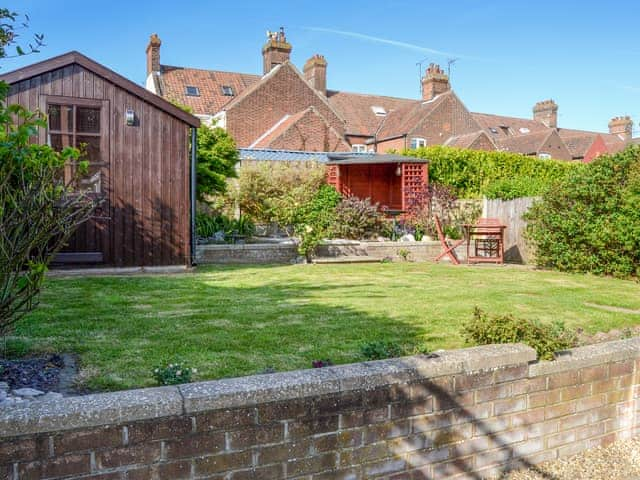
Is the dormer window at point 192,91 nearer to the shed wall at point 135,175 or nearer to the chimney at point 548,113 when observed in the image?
the shed wall at point 135,175

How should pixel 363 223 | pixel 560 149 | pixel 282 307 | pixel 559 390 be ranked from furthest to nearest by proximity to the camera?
pixel 560 149
pixel 363 223
pixel 282 307
pixel 559 390

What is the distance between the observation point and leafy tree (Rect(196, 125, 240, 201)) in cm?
1429

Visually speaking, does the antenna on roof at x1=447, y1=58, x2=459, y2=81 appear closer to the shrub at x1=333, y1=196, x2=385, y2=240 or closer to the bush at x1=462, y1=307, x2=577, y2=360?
the shrub at x1=333, y1=196, x2=385, y2=240

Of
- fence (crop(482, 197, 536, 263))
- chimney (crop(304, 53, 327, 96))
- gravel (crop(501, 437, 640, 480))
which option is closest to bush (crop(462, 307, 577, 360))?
gravel (crop(501, 437, 640, 480))

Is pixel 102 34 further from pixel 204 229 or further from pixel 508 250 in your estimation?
pixel 508 250

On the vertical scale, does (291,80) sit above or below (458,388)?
above

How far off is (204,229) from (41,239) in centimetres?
930

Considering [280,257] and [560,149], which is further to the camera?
[560,149]

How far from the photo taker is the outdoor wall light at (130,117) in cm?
944

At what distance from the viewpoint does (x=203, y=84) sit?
30.7m

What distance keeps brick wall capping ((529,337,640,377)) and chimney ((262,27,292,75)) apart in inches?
1088

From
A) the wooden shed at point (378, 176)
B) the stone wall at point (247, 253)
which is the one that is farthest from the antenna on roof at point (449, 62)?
the stone wall at point (247, 253)

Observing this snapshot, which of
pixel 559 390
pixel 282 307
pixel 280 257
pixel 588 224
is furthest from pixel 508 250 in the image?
pixel 559 390

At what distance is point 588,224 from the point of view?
1026 centimetres
